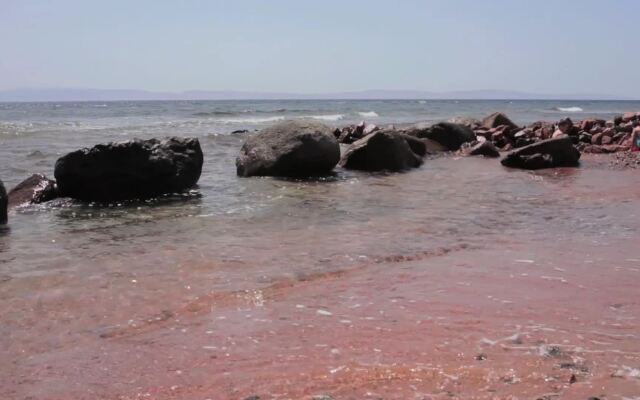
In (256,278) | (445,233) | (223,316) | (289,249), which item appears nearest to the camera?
(223,316)

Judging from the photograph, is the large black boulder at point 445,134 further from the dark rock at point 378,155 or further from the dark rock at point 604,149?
the dark rock at point 378,155

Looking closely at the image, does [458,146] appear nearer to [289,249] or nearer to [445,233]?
[445,233]

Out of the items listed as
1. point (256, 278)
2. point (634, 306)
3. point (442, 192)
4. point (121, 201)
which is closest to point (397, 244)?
point (256, 278)

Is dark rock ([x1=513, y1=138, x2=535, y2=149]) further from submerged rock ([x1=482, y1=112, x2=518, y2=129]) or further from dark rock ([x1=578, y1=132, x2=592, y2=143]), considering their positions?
submerged rock ([x1=482, y1=112, x2=518, y2=129])

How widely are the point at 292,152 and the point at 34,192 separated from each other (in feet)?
13.5

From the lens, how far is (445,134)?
16109 millimetres

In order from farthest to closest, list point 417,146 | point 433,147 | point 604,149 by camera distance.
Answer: point 433,147
point 604,149
point 417,146

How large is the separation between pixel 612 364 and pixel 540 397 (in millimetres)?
558

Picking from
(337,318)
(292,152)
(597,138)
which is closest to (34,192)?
(292,152)

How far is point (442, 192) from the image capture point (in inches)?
358

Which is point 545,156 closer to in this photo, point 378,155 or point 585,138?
point 378,155

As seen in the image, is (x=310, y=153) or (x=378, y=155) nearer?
(x=310, y=153)

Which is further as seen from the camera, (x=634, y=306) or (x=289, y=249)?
(x=289, y=249)

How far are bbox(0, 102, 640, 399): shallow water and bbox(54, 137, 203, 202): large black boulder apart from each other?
1.91ft
